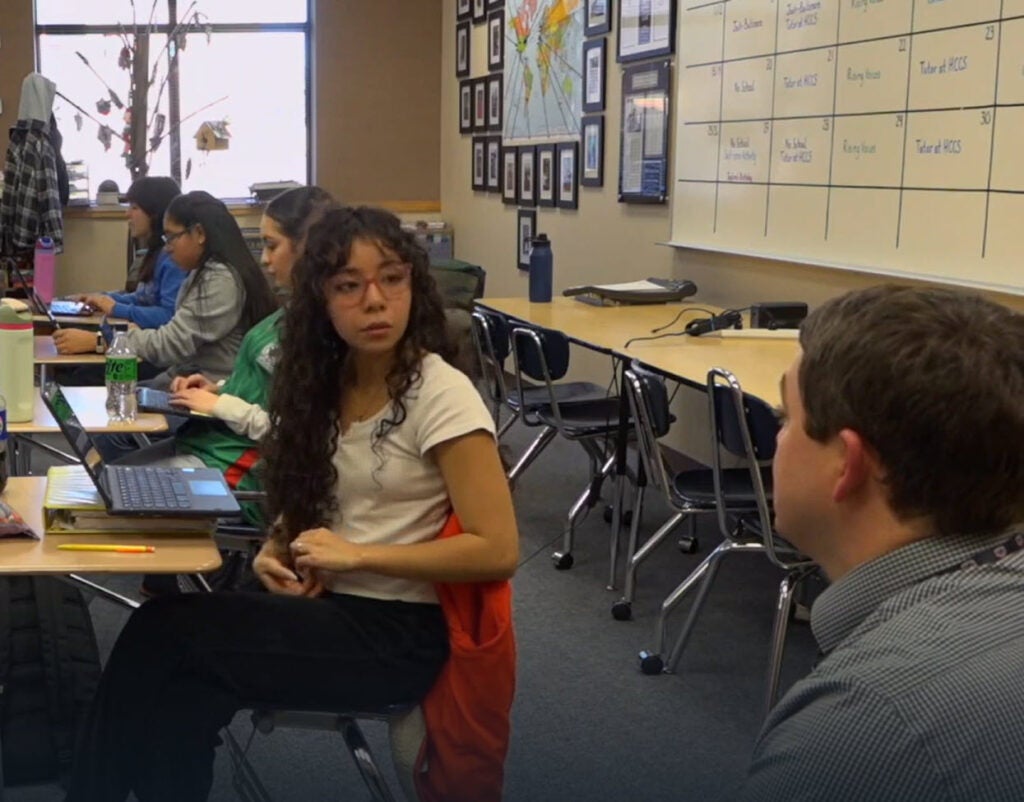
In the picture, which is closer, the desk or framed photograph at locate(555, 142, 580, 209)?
the desk

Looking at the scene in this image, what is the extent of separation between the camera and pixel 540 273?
16.7 feet

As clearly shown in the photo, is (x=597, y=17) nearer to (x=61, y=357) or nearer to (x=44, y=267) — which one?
(x=44, y=267)

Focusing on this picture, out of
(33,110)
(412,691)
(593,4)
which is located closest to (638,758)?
(412,691)

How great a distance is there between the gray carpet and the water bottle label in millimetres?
767

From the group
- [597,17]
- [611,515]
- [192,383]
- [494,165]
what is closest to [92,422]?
[192,383]

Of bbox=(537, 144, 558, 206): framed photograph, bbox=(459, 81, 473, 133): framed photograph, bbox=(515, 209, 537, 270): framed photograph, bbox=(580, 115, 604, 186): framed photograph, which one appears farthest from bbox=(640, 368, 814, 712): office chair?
bbox=(459, 81, 473, 133): framed photograph

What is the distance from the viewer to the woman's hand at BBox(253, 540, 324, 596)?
6.70 ft

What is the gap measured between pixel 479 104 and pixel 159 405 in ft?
16.3

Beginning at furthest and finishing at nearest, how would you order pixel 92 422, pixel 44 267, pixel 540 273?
pixel 44 267
pixel 540 273
pixel 92 422

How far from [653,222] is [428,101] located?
3.20m

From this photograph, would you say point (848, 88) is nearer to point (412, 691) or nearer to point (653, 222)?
point (653, 222)

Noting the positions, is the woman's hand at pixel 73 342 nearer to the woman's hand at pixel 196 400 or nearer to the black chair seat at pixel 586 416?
the woman's hand at pixel 196 400

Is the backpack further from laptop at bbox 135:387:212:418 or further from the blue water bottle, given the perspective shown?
the blue water bottle

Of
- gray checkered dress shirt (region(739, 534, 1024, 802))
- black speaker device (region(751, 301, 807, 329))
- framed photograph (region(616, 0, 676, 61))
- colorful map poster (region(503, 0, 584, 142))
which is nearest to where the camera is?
gray checkered dress shirt (region(739, 534, 1024, 802))
